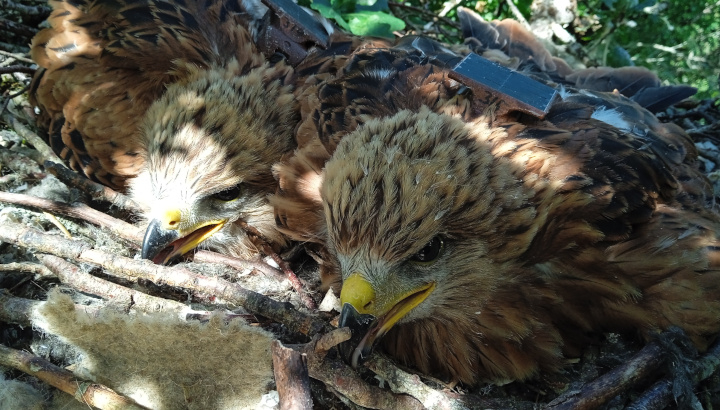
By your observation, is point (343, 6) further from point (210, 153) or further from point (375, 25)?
point (210, 153)

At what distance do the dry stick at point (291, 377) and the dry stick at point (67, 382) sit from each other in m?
0.47

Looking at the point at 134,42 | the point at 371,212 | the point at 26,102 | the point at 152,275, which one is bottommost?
the point at 26,102

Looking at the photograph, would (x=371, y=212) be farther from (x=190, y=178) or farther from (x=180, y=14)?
(x=180, y=14)

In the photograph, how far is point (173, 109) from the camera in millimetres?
2793

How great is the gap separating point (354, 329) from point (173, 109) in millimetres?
1435

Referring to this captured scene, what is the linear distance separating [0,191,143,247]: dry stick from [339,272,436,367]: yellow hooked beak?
1264 millimetres

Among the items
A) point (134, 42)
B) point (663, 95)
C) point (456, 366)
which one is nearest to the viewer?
point (456, 366)

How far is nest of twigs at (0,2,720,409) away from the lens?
201cm

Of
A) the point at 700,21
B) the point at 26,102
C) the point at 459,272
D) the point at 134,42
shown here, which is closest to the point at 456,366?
the point at 459,272

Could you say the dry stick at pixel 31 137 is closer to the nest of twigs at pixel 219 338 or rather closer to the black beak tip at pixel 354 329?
the nest of twigs at pixel 219 338

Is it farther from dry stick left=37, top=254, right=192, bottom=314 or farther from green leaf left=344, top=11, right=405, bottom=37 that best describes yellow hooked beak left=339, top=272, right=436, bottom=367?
green leaf left=344, top=11, right=405, bottom=37

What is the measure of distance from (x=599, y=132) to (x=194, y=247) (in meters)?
1.81

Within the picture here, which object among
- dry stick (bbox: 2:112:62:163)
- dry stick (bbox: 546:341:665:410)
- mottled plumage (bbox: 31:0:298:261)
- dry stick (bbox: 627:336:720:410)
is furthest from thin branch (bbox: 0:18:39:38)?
dry stick (bbox: 627:336:720:410)

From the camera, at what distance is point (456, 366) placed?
7.45 feet
